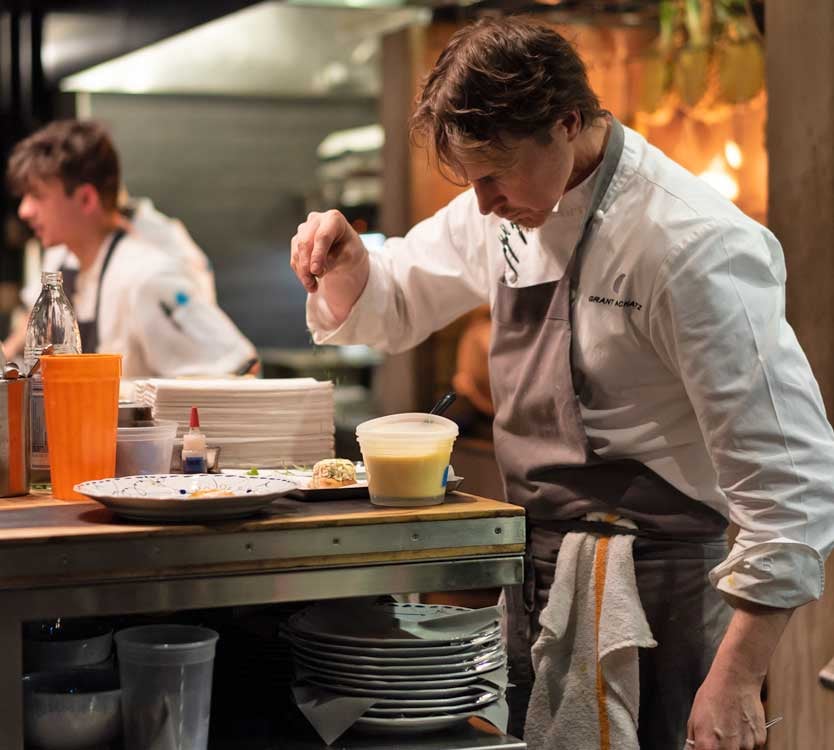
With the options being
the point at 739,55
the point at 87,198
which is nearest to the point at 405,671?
the point at 87,198

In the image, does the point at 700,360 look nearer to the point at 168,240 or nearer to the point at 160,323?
the point at 160,323

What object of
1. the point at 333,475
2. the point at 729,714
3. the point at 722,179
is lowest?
the point at 729,714

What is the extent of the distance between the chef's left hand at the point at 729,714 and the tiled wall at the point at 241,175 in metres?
5.39

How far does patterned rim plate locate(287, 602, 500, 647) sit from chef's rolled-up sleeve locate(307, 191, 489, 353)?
645 mm

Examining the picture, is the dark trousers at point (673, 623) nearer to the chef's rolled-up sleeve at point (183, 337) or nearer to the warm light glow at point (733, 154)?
the chef's rolled-up sleeve at point (183, 337)

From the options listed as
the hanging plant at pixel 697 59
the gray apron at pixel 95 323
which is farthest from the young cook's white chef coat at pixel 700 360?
the hanging plant at pixel 697 59

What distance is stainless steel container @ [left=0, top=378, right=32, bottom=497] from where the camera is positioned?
188 centimetres

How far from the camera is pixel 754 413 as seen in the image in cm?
187

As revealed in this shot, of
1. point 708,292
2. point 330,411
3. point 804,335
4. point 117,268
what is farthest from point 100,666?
point 117,268

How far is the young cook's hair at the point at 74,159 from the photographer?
4352 millimetres

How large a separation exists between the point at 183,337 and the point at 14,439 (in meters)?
2.15

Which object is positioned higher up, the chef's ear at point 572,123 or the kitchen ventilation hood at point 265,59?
the kitchen ventilation hood at point 265,59

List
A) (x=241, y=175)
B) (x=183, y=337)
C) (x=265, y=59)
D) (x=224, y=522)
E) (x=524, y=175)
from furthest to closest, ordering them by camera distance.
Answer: (x=241, y=175), (x=265, y=59), (x=183, y=337), (x=524, y=175), (x=224, y=522)

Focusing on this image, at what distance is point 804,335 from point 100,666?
1.75 meters
